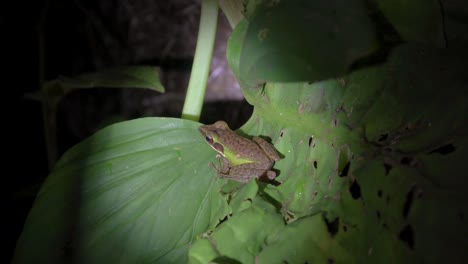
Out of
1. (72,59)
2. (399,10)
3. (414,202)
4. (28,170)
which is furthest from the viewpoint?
(72,59)

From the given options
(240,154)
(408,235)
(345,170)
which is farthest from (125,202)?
(408,235)

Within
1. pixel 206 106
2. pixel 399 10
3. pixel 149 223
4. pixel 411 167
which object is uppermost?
pixel 399 10

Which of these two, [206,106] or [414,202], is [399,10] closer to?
[414,202]

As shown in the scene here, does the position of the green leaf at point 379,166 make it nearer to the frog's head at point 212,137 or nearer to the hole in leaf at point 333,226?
the hole in leaf at point 333,226

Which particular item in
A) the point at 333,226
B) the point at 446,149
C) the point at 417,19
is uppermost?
the point at 417,19

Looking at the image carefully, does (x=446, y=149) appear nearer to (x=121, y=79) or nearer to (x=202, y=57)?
(x=202, y=57)

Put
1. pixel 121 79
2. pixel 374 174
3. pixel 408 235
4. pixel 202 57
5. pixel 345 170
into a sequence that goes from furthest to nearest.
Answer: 1. pixel 121 79
2. pixel 202 57
3. pixel 345 170
4. pixel 374 174
5. pixel 408 235

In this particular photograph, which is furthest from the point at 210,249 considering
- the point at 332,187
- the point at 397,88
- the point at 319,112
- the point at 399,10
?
the point at 399,10
